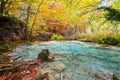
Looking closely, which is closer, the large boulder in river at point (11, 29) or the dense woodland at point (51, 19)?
the dense woodland at point (51, 19)

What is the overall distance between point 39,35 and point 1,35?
26.8 feet

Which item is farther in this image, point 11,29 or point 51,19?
point 51,19

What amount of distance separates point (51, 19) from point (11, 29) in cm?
1145

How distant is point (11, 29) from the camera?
12.6m

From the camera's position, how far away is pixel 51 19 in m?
23.5

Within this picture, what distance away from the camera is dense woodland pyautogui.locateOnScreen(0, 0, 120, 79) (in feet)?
29.4

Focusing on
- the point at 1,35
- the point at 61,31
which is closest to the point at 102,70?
the point at 1,35

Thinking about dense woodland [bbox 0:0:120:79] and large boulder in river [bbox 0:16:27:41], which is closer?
dense woodland [bbox 0:0:120:79]

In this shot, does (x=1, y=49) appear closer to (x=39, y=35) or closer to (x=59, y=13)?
(x=39, y=35)

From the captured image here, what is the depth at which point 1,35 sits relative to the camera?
1096cm

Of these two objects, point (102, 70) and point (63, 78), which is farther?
Answer: point (102, 70)

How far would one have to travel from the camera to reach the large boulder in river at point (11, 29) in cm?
1148

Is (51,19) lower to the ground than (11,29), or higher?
higher

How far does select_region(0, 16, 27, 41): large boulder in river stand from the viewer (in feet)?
37.7
